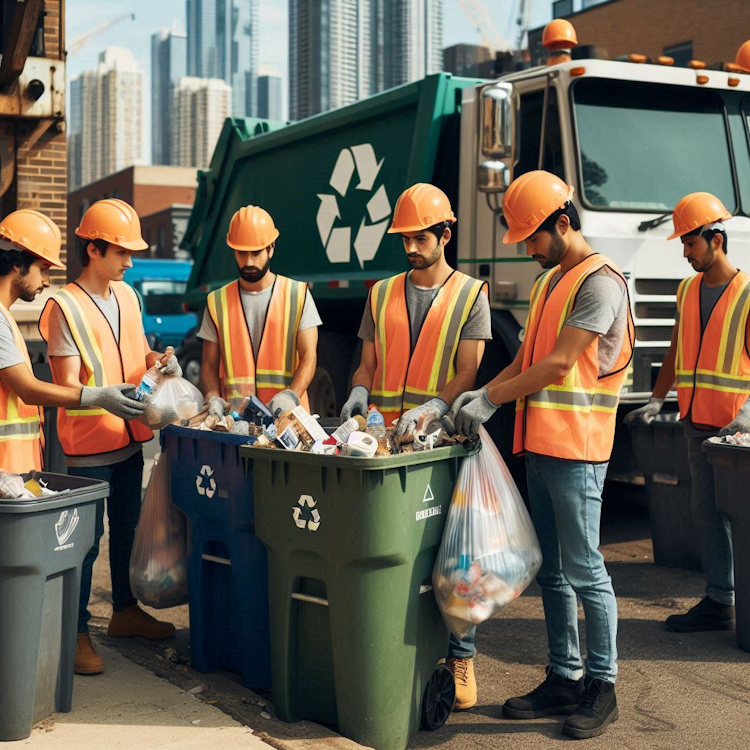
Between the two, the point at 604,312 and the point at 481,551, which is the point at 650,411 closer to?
the point at 604,312

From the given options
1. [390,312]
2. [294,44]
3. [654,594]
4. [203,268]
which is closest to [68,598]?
[390,312]

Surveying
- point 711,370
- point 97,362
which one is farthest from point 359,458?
point 711,370

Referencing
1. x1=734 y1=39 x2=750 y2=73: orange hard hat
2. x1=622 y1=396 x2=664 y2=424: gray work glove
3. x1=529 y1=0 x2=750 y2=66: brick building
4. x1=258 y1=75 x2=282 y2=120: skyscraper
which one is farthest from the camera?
x1=258 y1=75 x2=282 y2=120: skyscraper

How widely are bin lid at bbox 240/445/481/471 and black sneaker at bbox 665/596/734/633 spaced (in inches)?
68.9

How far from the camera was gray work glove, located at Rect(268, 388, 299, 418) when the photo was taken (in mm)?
3979

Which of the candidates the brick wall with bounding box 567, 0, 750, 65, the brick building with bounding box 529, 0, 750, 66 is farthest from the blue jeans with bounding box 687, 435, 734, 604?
the brick wall with bounding box 567, 0, 750, 65

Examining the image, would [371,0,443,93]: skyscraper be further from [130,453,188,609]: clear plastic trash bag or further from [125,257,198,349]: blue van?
[130,453,188,609]: clear plastic trash bag

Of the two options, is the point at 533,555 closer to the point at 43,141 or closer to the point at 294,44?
the point at 43,141

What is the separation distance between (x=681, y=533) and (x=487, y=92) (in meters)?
2.55

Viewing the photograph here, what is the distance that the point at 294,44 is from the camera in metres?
101

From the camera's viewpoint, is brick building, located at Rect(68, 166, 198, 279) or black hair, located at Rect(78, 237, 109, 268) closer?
black hair, located at Rect(78, 237, 109, 268)

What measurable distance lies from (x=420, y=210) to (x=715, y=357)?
1.73 meters

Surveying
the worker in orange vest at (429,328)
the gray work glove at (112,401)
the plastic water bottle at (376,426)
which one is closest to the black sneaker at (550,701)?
Result: the worker in orange vest at (429,328)

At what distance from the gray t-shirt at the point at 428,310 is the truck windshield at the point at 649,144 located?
2.17 metres
